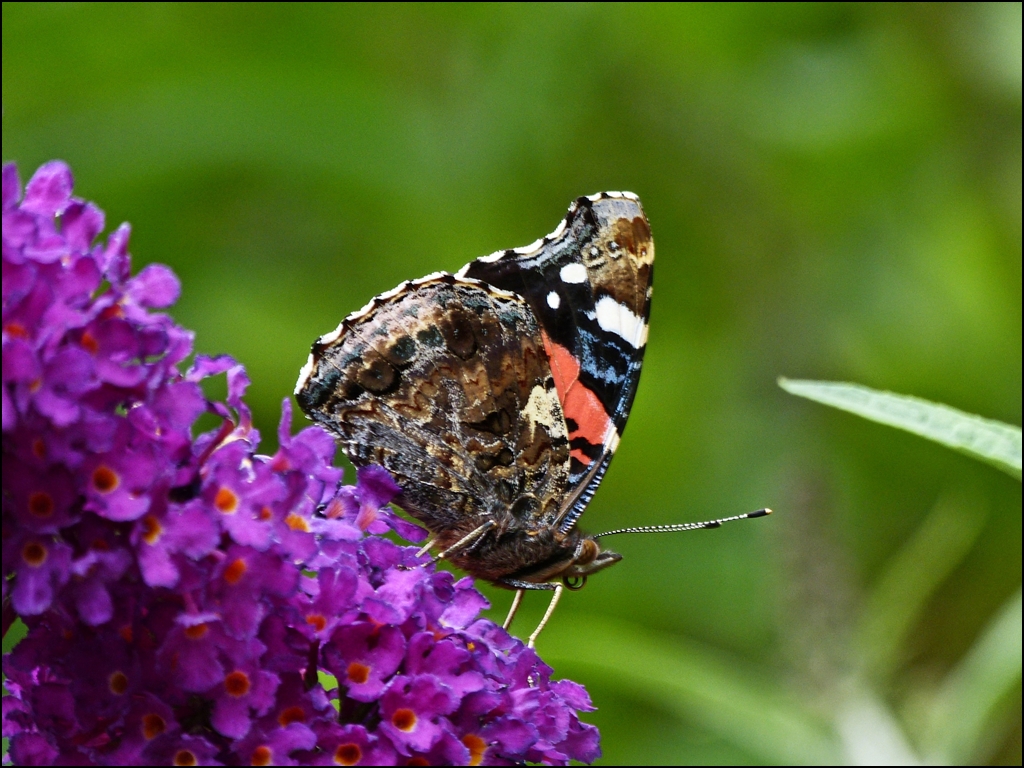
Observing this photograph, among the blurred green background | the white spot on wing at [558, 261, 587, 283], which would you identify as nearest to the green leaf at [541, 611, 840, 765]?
the blurred green background

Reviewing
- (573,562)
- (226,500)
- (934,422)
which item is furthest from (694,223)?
(226,500)

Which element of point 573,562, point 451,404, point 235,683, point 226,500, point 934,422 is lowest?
point 235,683

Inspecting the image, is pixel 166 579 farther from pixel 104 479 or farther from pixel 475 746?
pixel 475 746

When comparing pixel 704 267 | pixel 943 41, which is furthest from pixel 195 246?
pixel 943 41

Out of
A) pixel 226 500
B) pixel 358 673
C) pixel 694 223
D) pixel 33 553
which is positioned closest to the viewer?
pixel 33 553

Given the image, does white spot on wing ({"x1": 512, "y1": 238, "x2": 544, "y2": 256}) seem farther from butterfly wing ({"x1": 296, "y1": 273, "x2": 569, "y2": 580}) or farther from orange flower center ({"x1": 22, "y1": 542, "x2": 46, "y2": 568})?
orange flower center ({"x1": 22, "y1": 542, "x2": 46, "y2": 568})

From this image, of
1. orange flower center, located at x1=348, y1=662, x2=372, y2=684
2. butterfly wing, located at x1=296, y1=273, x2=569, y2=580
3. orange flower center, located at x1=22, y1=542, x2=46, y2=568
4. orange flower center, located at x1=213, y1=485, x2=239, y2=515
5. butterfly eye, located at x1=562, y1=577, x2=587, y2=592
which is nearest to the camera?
orange flower center, located at x1=22, y1=542, x2=46, y2=568
